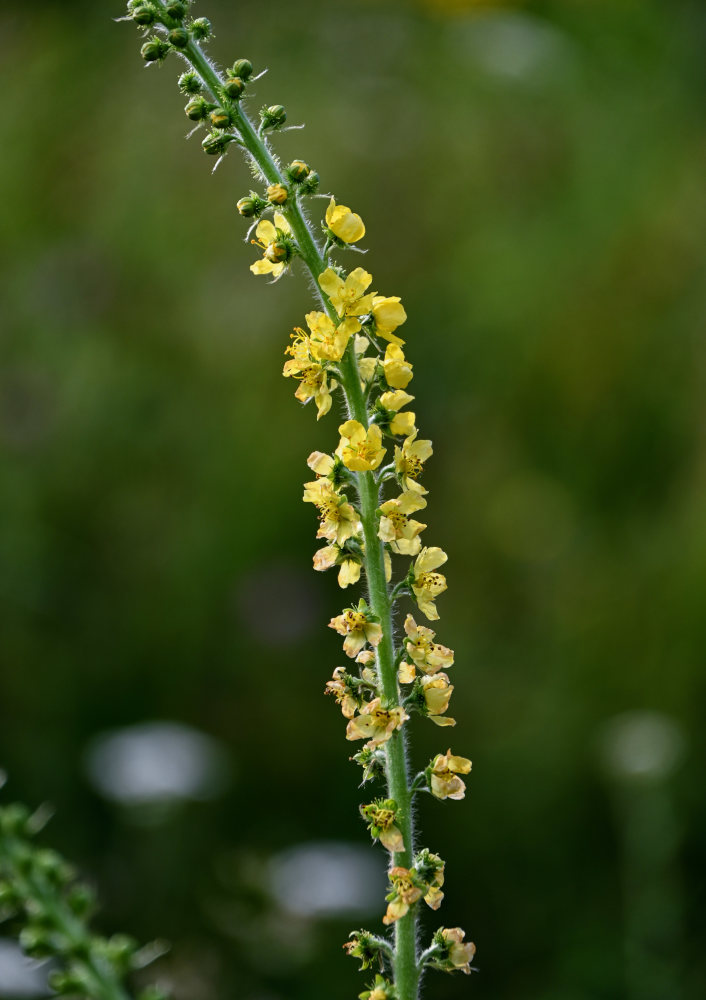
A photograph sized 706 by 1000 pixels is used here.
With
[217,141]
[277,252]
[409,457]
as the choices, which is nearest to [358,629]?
[409,457]

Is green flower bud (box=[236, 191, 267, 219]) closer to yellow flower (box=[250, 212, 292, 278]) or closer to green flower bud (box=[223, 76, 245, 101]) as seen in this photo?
yellow flower (box=[250, 212, 292, 278])

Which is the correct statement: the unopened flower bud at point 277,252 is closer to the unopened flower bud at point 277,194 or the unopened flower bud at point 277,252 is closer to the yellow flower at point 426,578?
the unopened flower bud at point 277,194

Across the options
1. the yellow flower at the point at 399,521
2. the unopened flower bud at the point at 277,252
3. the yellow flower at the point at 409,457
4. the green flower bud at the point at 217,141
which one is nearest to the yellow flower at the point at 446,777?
the yellow flower at the point at 399,521

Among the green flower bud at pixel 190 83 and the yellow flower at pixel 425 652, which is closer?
the yellow flower at pixel 425 652

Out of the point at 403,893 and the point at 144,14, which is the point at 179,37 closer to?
the point at 144,14

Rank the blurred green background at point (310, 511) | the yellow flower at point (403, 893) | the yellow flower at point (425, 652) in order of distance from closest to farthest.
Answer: the yellow flower at point (403, 893) → the yellow flower at point (425, 652) → the blurred green background at point (310, 511)

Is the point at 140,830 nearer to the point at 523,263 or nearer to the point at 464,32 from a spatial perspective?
the point at 523,263
